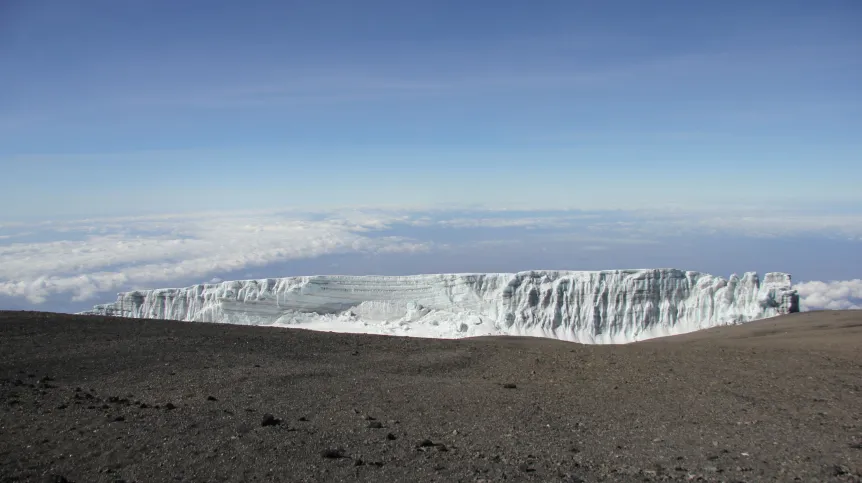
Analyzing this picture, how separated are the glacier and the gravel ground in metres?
19.1

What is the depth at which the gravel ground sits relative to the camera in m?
8.23

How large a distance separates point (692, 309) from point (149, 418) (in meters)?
35.2

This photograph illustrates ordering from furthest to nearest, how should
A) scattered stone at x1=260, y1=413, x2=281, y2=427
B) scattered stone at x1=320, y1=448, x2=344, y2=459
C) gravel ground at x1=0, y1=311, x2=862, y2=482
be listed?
scattered stone at x1=260, y1=413, x2=281, y2=427 < scattered stone at x1=320, y1=448, x2=344, y2=459 < gravel ground at x1=0, y1=311, x2=862, y2=482

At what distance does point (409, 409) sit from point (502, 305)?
2829 centimetres

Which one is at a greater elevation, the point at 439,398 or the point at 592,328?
the point at 439,398

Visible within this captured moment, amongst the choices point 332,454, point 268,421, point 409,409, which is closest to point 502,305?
point 409,409

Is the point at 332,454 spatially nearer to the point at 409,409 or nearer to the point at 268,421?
the point at 268,421

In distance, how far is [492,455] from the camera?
871 centimetres

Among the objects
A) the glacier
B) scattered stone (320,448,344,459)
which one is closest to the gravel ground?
scattered stone (320,448,344,459)

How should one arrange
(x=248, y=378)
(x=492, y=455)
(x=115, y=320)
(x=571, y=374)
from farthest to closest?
(x=115, y=320) → (x=571, y=374) → (x=248, y=378) → (x=492, y=455)

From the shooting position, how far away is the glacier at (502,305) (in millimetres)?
37750

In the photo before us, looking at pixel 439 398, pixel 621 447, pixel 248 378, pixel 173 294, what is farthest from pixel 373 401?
pixel 173 294

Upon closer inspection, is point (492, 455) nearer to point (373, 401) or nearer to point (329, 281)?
point (373, 401)

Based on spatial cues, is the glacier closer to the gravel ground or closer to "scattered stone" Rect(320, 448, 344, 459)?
the gravel ground
